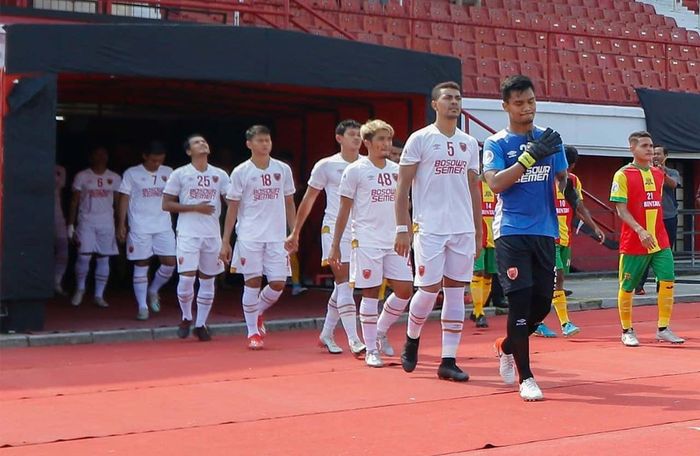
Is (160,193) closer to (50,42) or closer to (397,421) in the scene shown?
(50,42)

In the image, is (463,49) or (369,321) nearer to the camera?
(369,321)

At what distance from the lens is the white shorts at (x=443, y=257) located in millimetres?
8742

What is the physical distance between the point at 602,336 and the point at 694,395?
4054mm

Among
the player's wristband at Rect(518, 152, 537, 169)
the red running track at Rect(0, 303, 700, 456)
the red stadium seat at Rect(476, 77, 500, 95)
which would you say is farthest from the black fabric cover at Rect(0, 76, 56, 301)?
the red stadium seat at Rect(476, 77, 500, 95)

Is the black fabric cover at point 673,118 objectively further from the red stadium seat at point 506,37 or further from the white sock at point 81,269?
the white sock at point 81,269

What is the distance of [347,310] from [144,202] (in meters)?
5.06

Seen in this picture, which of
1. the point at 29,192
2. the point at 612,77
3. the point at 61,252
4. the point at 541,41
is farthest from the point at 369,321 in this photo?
the point at 612,77

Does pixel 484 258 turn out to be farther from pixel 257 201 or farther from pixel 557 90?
pixel 557 90

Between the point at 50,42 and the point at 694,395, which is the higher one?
the point at 50,42

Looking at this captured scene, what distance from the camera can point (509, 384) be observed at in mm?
8562

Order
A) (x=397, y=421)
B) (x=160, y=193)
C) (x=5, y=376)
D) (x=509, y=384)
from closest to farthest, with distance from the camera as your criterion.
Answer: (x=397, y=421), (x=509, y=384), (x=5, y=376), (x=160, y=193)

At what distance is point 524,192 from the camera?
806 centimetres

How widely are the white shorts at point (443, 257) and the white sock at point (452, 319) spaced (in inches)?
5.4

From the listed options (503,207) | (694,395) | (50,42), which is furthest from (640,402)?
(50,42)
